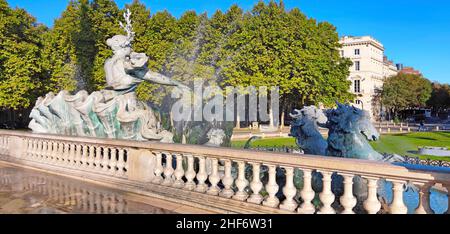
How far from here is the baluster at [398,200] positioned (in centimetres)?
369

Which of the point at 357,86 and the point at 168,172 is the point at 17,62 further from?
the point at 357,86

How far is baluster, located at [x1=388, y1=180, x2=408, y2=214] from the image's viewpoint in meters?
3.69

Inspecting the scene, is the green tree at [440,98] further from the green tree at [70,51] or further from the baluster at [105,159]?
the baluster at [105,159]

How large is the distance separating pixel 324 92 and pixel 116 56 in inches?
1372

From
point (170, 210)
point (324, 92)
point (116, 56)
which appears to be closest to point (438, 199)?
point (170, 210)

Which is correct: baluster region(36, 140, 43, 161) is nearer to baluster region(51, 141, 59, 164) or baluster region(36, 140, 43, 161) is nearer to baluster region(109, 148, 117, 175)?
baluster region(51, 141, 59, 164)

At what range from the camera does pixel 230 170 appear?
206 inches

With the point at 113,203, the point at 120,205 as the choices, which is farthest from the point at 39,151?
the point at 120,205

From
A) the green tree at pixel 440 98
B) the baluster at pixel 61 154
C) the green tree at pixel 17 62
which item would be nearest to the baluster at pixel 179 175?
the baluster at pixel 61 154

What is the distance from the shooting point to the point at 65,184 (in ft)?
22.6

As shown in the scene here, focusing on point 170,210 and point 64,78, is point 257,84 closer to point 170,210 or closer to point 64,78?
point 64,78

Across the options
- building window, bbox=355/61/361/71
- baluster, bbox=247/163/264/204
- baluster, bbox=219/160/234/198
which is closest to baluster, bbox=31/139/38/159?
baluster, bbox=219/160/234/198

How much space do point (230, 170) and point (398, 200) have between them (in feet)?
7.52

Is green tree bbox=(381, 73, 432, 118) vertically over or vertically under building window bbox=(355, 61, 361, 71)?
under
